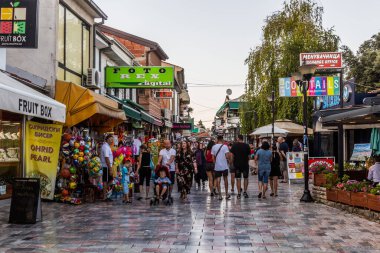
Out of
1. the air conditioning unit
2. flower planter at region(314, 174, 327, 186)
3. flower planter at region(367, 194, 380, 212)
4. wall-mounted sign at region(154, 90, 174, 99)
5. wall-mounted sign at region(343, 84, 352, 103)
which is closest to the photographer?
flower planter at region(367, 194, 380, 212)

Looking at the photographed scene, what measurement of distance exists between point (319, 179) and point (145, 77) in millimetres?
9146

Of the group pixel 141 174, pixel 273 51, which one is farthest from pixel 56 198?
pixel 273 51

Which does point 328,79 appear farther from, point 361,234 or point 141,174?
point 361,234

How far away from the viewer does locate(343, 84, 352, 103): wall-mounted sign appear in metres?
23.8

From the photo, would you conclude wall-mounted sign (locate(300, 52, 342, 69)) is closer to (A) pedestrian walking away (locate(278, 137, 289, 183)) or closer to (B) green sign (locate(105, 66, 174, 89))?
(A) pedestrian walking away (locate(278, 137, 289, 183))

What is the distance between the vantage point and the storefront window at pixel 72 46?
15.7 meters

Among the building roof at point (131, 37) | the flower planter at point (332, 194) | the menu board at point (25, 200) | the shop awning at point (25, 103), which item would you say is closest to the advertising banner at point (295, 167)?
the flower planter at point (332, 194)

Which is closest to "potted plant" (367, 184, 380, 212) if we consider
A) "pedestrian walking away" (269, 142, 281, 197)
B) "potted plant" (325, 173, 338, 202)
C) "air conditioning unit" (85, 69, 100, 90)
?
"potted plant" (325, 173, 338, 202)

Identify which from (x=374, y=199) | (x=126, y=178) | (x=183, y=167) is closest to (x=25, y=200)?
(x=126, y=178)

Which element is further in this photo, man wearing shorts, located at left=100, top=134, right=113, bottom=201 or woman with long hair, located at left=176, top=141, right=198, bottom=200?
woman with long hair, located at left=176, top=141, right=198, bottom=200

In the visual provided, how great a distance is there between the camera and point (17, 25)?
11.5 meters

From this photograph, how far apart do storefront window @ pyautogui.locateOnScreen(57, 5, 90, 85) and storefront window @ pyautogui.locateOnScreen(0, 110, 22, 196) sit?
293 cm

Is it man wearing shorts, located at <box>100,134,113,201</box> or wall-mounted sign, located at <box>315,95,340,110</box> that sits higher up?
wall-mounted sign, located at <box>315,95,340,110</box>

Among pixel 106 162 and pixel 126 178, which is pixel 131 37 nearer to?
pixel 126 178
